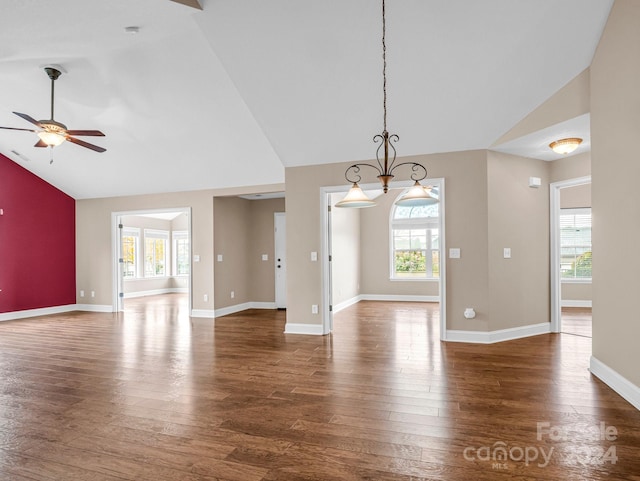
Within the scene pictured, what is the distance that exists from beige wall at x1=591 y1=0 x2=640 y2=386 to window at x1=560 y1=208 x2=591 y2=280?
5142 mm

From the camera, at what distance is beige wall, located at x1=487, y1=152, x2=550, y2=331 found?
4.97 metres

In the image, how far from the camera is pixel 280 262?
8.16 m

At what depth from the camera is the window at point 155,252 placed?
39.0 ft

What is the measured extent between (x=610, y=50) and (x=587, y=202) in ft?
18.7

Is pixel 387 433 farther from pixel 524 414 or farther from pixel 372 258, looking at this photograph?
pixel 372 258

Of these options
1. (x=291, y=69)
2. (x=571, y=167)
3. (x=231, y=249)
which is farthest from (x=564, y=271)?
(x=291, y=69)

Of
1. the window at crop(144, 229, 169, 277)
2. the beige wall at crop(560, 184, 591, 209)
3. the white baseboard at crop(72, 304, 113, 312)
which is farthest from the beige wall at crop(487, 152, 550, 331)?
the window at crop(144, 229, 169, 277)

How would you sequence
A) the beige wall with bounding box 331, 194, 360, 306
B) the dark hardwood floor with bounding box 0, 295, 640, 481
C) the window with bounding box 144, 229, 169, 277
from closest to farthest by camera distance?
the dark hardwood floor with bounding box 0, 295, 640, 481 → the beige wall with bounding box 331, 194, 360, 306 → the window with bounding box 144, 229, 169, 277

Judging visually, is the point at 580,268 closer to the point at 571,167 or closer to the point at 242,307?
the point at 571,167

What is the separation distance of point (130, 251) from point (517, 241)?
10.3 m

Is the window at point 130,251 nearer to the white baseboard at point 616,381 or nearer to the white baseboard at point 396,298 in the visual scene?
the white baseboard at point 396,298

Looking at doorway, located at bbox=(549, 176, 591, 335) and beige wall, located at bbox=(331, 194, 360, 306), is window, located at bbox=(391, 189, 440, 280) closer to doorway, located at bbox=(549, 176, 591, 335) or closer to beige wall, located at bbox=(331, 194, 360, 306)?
beige wall, located at bbox=(331, 194, 360, 306)

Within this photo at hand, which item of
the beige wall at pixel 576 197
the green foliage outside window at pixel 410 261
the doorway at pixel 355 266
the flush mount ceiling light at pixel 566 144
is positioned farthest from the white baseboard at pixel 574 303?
the flush mount ceiling light at pixel 566 144

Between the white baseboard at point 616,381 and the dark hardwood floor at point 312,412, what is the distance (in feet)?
0.25
